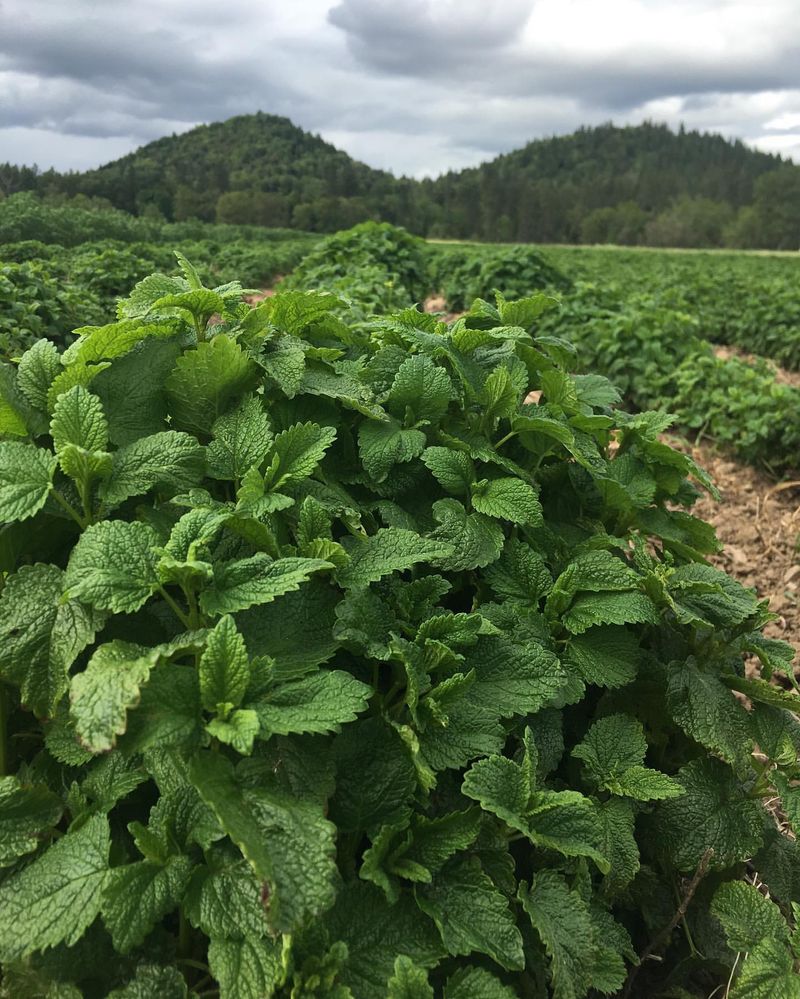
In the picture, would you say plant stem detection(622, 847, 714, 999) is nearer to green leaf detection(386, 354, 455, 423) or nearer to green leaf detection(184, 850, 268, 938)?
green leaf detection(184, 850, 268, 938)

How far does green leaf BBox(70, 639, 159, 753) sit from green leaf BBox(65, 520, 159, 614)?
94 mm

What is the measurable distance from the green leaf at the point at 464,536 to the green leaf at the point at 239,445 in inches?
16.8

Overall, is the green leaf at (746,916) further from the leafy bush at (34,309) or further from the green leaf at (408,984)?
the leafy bush at (34,309)

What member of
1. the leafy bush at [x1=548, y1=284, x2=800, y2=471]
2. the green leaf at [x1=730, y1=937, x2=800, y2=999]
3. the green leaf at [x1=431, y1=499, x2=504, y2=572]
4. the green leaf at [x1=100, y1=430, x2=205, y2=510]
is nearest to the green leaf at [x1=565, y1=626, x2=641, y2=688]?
the green leaf at [x1=431, y1=499, x2=504, y2=572]

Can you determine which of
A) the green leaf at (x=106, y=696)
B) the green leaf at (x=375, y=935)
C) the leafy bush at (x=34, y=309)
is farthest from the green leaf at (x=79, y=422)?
the leafy bush at (x=34, y=309)

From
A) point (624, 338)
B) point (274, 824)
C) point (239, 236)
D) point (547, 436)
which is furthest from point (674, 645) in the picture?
point (239, 236)

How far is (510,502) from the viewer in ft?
5.44

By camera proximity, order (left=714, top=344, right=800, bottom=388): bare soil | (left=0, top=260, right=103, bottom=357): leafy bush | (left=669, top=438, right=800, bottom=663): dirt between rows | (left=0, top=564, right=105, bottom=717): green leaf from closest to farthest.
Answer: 1. (left=0, top=564, right=105, bottom=717): green leaf
2. (left=669, top=438, right=800, bottom=663): dirt between rows
3. (left=0, top=260, right=103, bottom=357): leafy bush
4. (left=714, top=344, right=800, bottom=388): bare soil

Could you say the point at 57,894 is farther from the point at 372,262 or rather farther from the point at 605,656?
the point at 372,262

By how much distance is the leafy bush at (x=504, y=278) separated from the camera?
1019 centimetres

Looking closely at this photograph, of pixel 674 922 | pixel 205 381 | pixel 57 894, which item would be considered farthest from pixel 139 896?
pixel 674 922

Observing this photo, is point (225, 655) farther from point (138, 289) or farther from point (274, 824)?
point (138, 289)

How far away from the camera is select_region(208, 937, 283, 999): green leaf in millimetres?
1041

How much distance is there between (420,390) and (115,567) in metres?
0.89
